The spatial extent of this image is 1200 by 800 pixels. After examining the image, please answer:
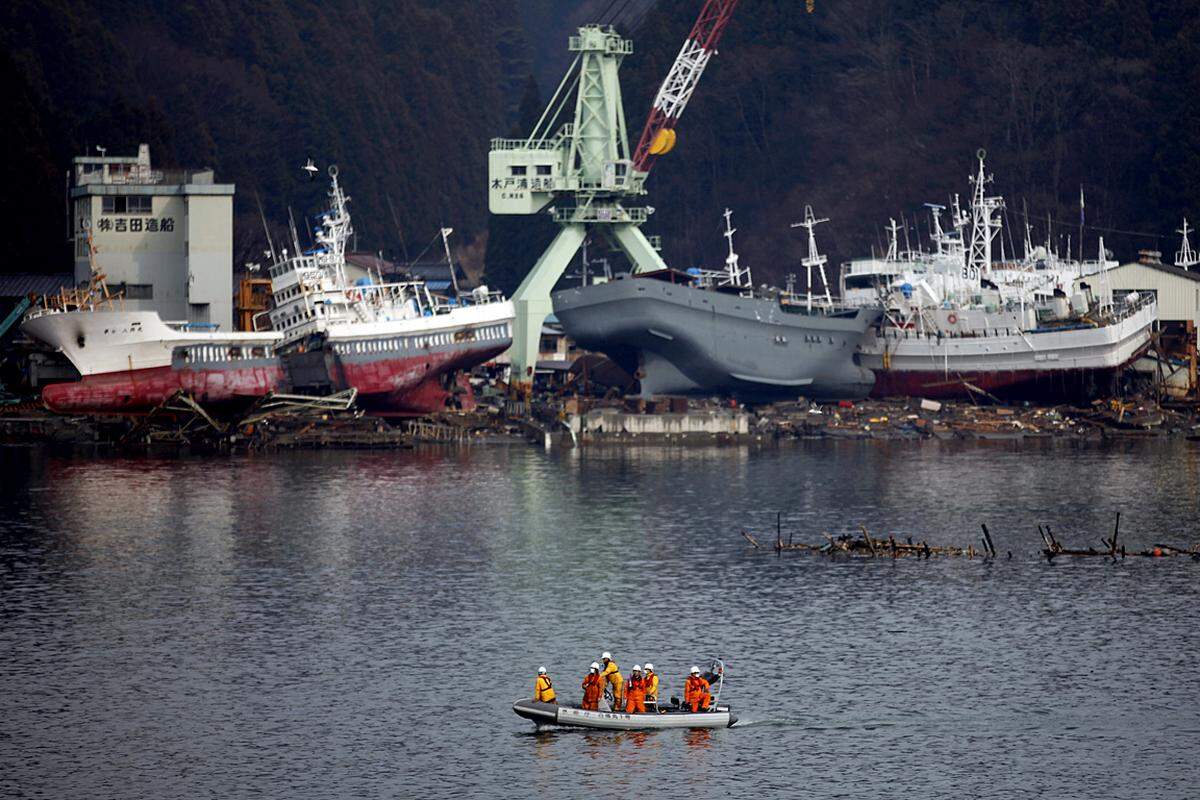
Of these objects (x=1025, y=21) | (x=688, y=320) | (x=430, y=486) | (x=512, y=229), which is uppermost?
(x=1025, y=21)

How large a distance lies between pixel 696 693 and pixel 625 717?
168 centimetres

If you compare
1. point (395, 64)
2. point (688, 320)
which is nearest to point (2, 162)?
point (688, 320)

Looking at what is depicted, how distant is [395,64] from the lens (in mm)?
199250

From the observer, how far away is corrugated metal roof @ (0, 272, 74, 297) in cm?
10614

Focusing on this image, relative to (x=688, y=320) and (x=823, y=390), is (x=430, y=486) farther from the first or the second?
(x=823, y=390)

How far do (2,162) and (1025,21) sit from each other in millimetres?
69584

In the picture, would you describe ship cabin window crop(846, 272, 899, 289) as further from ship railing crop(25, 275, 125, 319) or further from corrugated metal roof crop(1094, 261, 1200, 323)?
ship railing crop(25, 275, 125, 319)

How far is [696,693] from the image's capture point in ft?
146

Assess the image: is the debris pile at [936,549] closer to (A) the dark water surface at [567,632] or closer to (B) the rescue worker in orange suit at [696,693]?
(A) the dark water surface at [567,632]

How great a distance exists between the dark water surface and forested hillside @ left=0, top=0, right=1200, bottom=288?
147 ft

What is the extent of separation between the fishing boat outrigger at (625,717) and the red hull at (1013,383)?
204 feet

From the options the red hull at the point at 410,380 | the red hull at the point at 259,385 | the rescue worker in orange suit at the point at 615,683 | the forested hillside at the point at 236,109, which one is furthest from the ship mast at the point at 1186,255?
the rescue worker in orange suit at the point at 615,683

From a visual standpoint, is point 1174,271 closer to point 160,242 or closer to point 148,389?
point 160,242

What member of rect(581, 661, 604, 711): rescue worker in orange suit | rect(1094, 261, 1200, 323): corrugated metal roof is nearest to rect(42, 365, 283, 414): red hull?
rect(1094, 261, 1200, 323): corrugated metal roof
